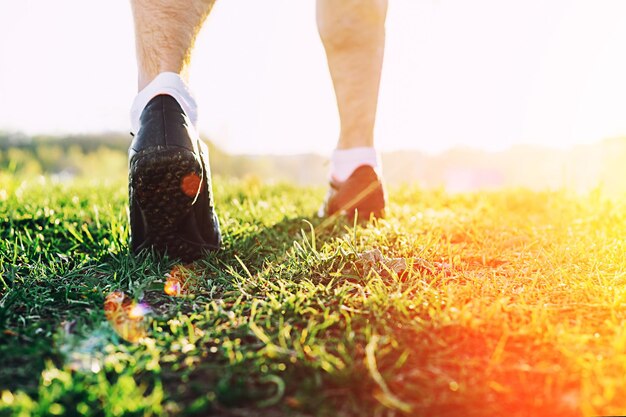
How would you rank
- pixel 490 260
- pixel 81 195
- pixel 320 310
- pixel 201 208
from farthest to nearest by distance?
pixel 81 195 → pixel 490 260 → pixel 201 208 → pixel 320 310

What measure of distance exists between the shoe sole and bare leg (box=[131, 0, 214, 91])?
374 mm

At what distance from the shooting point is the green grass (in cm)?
104

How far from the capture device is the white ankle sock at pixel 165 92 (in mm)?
1865

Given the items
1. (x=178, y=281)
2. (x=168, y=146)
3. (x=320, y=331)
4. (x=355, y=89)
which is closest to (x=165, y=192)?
(x=168, y=146)

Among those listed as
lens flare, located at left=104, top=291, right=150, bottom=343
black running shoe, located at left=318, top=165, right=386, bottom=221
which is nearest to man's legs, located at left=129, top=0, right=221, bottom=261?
lens flare, located at left=104, top=291, right=150, bottom=343

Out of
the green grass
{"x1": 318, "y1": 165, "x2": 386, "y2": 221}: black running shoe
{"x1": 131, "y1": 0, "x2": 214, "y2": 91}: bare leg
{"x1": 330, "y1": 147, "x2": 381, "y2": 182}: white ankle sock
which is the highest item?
{"x1": 131, "y1": 0, "x2": 214, "y2": 91}: bare leg

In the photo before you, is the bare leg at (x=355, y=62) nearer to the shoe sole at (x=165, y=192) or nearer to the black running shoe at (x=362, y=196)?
the black running shoe at (x=362, y=196)

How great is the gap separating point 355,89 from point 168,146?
1462 millimetres

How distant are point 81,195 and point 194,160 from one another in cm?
213

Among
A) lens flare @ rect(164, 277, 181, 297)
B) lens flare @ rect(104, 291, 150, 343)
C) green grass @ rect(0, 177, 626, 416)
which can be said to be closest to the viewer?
green grass @ rect(0, 177, 626, 416)

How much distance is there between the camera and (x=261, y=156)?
84500mm

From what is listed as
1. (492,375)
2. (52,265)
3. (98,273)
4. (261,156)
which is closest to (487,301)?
(492,375)

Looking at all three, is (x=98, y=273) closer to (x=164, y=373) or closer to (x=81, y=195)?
(x=164, y=373)

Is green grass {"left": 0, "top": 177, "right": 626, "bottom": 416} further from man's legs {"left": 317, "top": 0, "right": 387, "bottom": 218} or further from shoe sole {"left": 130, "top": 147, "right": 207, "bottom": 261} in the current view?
man's legs {"left": 317, "top": 0, "right": 387, "bottom": 218}
